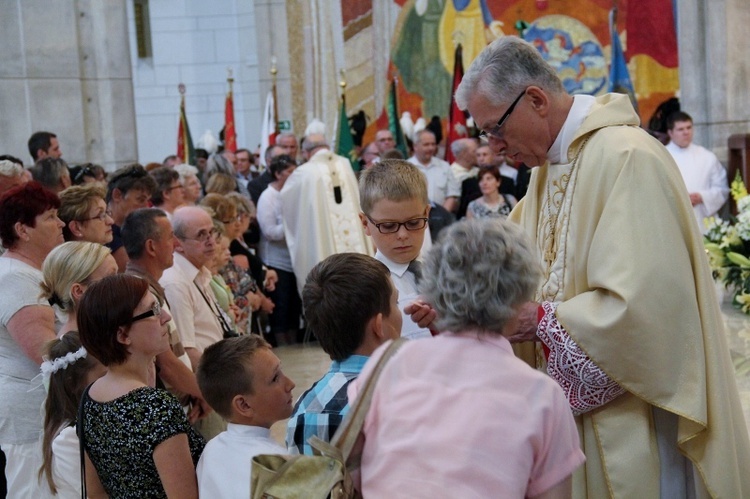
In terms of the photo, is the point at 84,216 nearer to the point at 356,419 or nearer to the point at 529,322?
the point at 529,322

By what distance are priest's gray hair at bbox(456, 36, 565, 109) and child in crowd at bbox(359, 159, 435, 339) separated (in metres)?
0.63

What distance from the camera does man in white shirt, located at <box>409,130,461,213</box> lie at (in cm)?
1034

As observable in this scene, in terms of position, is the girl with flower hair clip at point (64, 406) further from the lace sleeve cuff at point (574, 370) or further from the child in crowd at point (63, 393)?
the lace sleeve cuff at point (574, 370)

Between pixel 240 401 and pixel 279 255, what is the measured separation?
22.7 ft

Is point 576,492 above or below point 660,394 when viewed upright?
below

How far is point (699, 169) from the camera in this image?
10.6m

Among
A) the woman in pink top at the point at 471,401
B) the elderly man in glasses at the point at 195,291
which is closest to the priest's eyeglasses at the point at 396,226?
the woman in pink top at the point at 471,401

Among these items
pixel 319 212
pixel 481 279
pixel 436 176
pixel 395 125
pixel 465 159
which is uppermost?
pixel 481 279

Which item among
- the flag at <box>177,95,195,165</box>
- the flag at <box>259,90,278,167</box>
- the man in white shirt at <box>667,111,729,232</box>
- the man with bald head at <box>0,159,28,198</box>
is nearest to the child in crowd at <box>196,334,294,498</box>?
the man with bald head at <box>0,159,28,198</box>

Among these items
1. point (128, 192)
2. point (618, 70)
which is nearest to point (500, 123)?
point (128, 192)

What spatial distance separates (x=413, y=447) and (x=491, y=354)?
0.75 feet

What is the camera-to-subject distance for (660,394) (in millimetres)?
2711

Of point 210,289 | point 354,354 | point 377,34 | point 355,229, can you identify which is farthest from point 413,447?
point 377,34

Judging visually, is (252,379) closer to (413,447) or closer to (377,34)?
(413,447)
